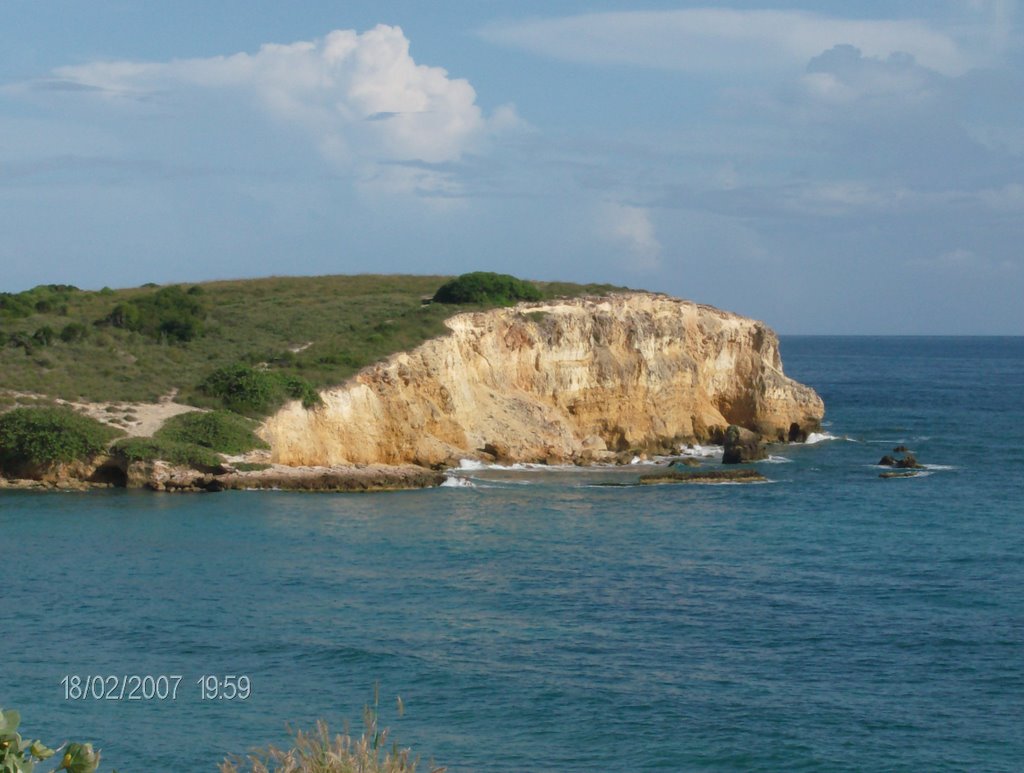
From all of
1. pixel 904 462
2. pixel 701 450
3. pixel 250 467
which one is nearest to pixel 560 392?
pixel 701 450

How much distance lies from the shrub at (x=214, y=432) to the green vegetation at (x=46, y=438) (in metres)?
2.31

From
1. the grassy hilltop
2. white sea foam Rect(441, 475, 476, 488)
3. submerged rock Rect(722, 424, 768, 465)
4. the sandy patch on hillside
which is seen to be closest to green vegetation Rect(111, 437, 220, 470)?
the sandy patch on hillside

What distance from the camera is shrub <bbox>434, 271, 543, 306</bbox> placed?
206ft

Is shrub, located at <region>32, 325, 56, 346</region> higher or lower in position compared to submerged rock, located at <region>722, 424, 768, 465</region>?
higher

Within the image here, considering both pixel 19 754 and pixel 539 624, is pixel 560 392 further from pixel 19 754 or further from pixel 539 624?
pixel 19 754

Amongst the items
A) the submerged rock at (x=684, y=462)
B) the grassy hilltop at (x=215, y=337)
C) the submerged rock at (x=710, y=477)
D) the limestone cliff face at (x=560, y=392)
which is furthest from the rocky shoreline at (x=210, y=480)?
the submerged rock at (x=684, y=462)

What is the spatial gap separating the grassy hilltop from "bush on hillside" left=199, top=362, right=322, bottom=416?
0.06 meters

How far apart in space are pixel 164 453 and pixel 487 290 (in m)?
24.6

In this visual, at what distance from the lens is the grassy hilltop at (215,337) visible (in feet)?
161

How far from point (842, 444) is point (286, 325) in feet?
97.2

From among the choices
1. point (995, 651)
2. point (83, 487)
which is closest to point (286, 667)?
point (995, 651)

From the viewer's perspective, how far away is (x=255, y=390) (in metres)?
48.3
